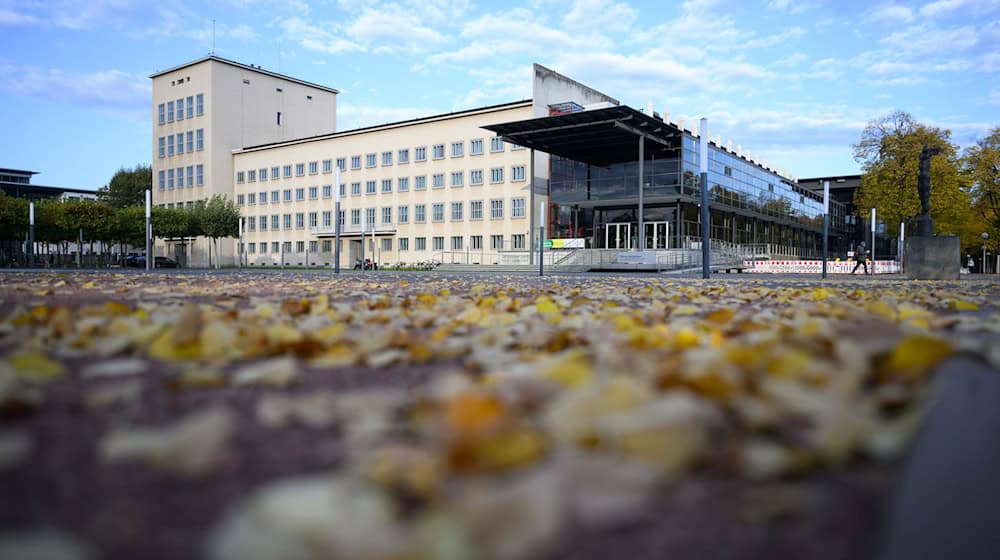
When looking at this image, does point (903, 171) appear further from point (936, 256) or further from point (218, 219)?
point (218, 219)

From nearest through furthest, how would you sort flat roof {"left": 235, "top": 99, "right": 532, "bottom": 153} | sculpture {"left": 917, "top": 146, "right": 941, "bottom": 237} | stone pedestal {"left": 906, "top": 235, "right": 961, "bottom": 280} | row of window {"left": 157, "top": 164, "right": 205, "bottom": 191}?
sculpture {"left": 917, "top": 146, "right": 941, "bottom": 237}
stone pedestal {"left": 906, "top": 235, "right": 961, "bottom": 280}
flat roof {"left": 235, "top": 99, "right": 532, "bottom": 153}
row of window {"left": 157, "top": 164, "right": 205, "bottom": 191}

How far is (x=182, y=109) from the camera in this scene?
67.9 m

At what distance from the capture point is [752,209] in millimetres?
48125

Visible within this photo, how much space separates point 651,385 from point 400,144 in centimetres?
5467

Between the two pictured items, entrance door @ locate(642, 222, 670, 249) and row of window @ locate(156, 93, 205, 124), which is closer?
entrance door @ locate(642, 222, 670, 249)

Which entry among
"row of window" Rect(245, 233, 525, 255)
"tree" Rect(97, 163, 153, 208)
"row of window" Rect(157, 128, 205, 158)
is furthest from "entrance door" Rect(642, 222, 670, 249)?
"tree" Rect(97, 163, 153, 208)

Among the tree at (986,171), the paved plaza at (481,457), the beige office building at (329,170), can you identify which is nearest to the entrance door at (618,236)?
the beige office building at (329,170)

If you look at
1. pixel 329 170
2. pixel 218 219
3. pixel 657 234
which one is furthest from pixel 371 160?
pixel 657 234

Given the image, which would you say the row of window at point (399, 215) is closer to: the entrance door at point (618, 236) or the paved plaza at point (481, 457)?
the entrance door at point (618, 236)

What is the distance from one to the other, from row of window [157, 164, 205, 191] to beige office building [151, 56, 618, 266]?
4.3 inches

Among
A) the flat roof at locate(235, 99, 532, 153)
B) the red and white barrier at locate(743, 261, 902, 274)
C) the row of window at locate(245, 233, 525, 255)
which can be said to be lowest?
the red and white barrier at locate(743, 261, 902, 274)

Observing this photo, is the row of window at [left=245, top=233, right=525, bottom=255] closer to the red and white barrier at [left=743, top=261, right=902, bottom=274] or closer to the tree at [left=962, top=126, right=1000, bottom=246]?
the red and white barrier at [left=743, top=261, right=902, bottom=274]

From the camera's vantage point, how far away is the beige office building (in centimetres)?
4731

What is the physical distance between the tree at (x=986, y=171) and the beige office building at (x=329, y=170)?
2620cm
